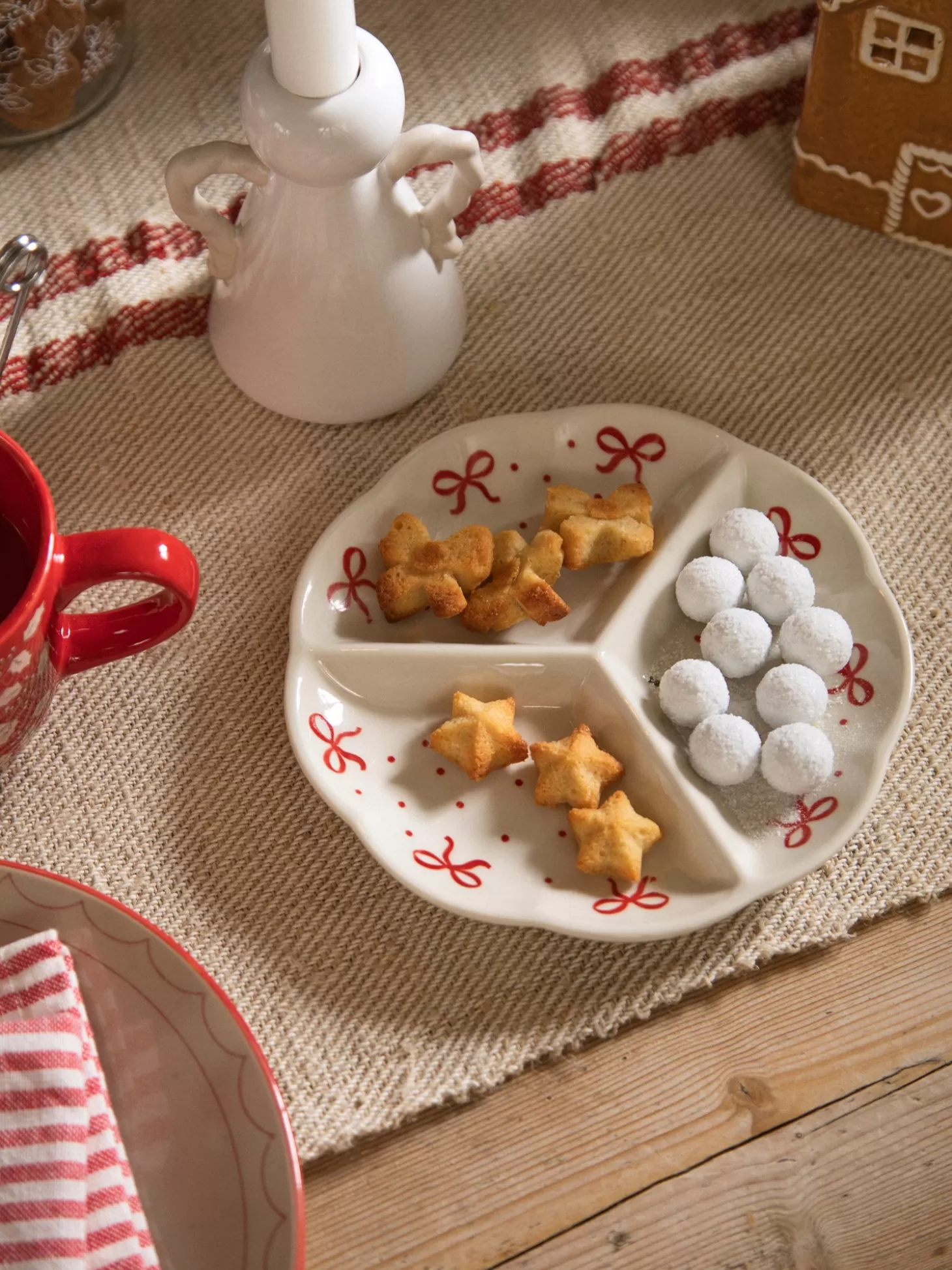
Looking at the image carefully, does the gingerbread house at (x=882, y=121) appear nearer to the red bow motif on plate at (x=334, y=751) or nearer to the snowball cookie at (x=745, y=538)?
the snowball cookie at (x=745, y=538)

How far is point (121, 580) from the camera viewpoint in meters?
0.57

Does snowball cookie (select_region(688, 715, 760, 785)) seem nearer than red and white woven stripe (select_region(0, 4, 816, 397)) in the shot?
Yes

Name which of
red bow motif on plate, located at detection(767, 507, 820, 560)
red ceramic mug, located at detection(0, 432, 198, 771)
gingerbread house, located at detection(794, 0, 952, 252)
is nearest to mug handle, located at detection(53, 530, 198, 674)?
red ceramic mug, located at detection(0, 432, 198, 771)

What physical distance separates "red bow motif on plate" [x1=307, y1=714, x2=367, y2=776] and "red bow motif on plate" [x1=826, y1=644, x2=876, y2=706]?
260mm

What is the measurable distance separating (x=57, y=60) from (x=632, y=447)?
0.44 metres

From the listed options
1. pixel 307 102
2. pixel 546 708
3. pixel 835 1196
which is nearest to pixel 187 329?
pixel 307 102

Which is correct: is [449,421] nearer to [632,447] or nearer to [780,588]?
[632,447]

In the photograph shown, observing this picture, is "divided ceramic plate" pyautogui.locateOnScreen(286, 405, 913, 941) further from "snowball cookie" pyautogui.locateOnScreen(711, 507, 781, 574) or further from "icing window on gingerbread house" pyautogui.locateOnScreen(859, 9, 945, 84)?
"icing window on gingerbread house" pyautogui.locateOnScreen(859, 9, 945, 84)

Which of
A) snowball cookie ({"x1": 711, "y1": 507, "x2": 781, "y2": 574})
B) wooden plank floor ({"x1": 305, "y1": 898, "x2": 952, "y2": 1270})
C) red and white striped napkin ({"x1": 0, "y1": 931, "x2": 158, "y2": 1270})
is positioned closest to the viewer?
red and white striped napkin ({"x1": 0, "y1": 931, "x2": 158, "y2": 1270})

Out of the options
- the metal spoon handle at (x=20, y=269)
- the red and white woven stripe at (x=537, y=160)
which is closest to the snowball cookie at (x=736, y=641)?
the red and white woven stripe at (x=537, y=160)

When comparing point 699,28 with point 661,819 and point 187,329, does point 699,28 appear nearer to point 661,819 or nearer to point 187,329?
point 187,329

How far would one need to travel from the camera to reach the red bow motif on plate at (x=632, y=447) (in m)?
0.73

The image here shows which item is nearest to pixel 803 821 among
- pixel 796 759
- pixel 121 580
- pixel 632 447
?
pixel 796 759

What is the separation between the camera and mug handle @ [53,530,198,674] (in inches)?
21.3
